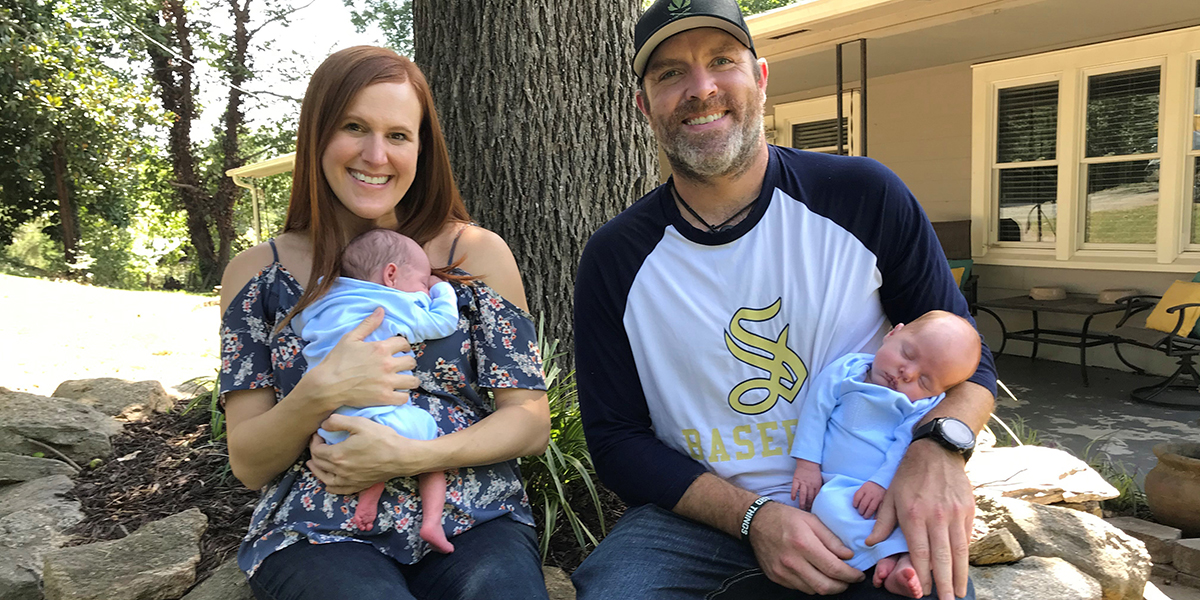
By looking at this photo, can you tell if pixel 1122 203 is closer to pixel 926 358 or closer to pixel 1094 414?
pixel 1094 414

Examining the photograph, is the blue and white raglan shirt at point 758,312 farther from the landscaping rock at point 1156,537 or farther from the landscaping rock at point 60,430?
the landscaping rock at point 1156,537

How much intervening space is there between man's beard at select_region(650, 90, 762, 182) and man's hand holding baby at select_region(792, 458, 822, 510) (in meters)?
0.74

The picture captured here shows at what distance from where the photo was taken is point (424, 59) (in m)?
3.31

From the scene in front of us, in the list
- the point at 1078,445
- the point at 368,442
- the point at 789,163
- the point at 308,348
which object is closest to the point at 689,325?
the point at 789,163

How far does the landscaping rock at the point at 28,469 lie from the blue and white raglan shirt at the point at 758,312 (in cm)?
256

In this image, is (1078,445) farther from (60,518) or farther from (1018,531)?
(60,518)

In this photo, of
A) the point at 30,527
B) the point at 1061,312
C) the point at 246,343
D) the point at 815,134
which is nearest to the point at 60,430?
the point at 30,527

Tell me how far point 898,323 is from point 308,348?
144 cm

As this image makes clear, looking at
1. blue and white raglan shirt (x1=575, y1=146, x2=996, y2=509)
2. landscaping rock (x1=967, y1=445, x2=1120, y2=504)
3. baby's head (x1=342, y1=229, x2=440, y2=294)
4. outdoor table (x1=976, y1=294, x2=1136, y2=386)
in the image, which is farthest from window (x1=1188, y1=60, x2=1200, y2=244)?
baby's head (x1=342, y1=229, x2=440, y2=294)

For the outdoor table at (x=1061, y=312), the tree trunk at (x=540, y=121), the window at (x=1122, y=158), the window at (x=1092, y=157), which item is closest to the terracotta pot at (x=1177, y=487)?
the outdoor table at (x=1061, y=312)

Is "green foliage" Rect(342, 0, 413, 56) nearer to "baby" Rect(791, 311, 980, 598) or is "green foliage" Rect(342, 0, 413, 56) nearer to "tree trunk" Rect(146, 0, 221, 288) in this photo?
"tree trunk" Rect(146, 0, 221, 288)

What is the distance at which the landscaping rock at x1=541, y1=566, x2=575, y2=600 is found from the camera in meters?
2.23

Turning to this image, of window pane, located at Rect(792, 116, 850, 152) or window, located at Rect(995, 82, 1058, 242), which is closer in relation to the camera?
window, located at Rect(995, 82, 1058, 242)

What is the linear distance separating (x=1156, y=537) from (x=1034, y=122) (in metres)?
4.96
